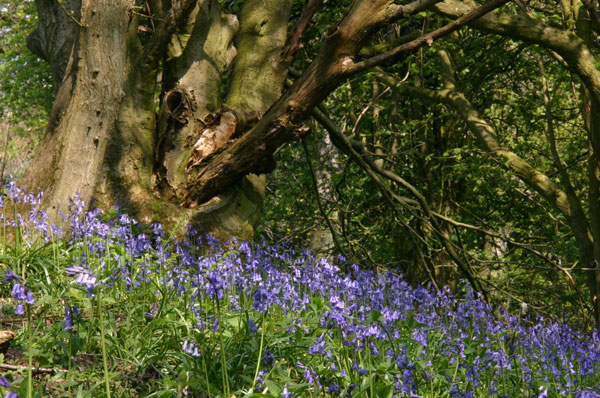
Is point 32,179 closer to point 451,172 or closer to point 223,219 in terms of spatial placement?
point 223,219

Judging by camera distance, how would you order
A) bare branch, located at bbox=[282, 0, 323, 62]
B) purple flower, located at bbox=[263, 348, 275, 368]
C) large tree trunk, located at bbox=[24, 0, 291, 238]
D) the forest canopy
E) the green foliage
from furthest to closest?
the green foliage < bare branch, located at bbox=[282, 0, 323, 62] < the forest canopy < large tree trunk, located at bbox=[24, 0, 291, 238] < purple flower, located at bbox=[263, 348, 275, 368]

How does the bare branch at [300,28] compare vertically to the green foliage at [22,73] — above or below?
below

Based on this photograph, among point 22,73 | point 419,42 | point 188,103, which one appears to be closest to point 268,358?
point 419,42

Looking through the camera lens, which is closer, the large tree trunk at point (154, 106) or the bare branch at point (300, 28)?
the large tree trunk at point (154, 106)

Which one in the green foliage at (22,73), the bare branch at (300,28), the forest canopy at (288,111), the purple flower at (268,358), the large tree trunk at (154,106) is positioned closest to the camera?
the purple flower at (268,358)

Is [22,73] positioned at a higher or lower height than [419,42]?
higher

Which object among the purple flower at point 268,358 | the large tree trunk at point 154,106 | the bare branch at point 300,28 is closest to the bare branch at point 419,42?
the bare branch at point 300,28

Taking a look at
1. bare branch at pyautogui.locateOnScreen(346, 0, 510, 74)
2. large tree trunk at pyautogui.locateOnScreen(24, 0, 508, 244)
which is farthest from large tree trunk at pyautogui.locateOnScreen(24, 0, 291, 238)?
bare branch at pyautogui.locateOnScreen(346, 0, 510, 74)

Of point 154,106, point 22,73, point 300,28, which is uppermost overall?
point 22,73

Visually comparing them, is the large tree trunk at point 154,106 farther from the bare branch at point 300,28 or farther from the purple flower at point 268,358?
the purple flower at point 268,358

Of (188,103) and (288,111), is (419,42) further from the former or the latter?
(188,103)

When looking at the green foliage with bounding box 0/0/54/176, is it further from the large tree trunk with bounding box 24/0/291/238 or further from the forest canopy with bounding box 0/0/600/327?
the large tree trunk with bounding box 24/0/291/238

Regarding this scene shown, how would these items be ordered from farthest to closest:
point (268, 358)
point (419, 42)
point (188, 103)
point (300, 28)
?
1. point (300, 28)
2. point (188, 103)
3. point (419, 42)
4. point (268, 358)

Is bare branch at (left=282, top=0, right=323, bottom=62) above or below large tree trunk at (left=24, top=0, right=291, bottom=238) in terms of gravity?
above
